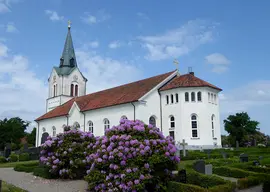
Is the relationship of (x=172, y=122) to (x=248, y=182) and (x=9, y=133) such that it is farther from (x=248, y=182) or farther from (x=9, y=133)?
(x=9, y=133)

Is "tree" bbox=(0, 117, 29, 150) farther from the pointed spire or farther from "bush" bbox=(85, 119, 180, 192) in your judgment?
"bush" bbox=(85, 119, 180, 192)

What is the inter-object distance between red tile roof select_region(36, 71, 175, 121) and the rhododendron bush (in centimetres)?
1731

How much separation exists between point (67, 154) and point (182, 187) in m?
7.18

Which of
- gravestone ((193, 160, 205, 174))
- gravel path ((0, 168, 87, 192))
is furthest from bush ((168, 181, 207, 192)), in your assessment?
gravel path ((0, 168, 87, 192))

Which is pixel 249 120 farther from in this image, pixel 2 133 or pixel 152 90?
pixel 2 133

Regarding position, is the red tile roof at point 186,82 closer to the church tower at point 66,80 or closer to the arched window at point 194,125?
the arched window at point 194,125

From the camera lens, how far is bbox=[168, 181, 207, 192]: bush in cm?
1037

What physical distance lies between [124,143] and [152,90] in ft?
76.9

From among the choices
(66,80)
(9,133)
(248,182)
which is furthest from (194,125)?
(9,133)

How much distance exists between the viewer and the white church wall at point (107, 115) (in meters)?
34.4

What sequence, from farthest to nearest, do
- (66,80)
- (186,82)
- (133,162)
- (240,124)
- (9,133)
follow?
(9,133) → (240,124) → (66,80) → (186,82) → (133,162)

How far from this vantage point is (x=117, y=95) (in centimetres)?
3841

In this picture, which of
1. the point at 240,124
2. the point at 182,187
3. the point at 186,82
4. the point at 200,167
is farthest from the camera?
the point at 240,124

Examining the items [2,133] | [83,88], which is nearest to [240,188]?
[83,88]
